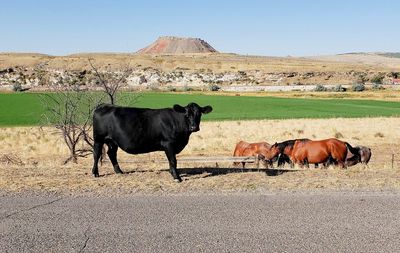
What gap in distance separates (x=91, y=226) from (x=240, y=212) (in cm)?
265

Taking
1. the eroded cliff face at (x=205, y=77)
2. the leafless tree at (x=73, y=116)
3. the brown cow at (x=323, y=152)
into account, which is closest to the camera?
the brown cow at (x=323, y=152)

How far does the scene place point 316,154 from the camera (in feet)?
59.9

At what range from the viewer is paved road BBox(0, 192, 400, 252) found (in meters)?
7.85

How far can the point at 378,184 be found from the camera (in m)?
12.2

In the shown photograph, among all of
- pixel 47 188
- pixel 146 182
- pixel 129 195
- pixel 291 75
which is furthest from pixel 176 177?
pixel 291 75

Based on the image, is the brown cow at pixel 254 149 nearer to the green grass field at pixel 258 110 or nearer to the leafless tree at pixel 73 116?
the leafless tree at pixel 73 116

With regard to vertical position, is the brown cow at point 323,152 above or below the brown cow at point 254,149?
above

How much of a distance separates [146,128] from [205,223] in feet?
15.9

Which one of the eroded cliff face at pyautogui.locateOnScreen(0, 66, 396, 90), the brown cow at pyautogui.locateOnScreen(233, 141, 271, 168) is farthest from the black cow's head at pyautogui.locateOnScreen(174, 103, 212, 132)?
the eroded cliff face at pyautogui.locateOnScreen(0, 66, 396, 90)

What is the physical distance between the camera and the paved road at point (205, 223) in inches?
309

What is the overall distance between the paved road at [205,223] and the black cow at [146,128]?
8.19 feet

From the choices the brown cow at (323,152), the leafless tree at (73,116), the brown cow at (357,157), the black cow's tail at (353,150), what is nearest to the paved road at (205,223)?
the brown cow at (323,152)

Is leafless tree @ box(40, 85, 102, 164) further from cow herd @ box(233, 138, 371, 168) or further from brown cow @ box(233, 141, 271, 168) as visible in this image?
cow herd @ box(233, 138, 371, 168)

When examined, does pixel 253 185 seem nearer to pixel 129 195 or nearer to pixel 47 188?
pixel 129 195
